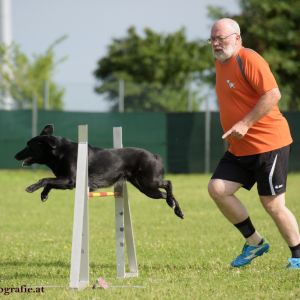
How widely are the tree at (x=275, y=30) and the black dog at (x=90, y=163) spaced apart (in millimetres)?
20373

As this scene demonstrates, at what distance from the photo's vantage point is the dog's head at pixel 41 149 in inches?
→ 265

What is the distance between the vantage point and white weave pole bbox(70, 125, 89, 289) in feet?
17.5

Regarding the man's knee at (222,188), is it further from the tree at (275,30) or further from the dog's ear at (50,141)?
the tree at (275,30)

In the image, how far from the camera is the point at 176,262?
686 centimetres

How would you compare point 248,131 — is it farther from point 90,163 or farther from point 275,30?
point 275,30

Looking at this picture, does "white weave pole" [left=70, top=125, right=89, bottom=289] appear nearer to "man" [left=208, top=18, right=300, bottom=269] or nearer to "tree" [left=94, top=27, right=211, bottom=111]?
"man" [left=208, top=18, right=300, bottom=269]

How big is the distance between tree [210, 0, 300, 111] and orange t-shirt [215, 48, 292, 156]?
21.3m

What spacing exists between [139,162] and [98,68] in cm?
Result: 3790

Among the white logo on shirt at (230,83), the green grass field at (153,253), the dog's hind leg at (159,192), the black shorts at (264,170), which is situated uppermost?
the white logo on shirt at (230,83)

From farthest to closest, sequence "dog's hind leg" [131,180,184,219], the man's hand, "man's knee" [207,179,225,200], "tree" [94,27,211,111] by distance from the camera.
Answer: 1. "tree" [94,27,211,111]
2. "dog's hind leg" [131,180,184,219]
3. "man's knee" [207,179,225,200]
4. the man's hand

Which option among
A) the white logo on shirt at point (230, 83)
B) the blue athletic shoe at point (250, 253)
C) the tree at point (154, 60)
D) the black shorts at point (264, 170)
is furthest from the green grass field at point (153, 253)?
the tree at point (154, 60)

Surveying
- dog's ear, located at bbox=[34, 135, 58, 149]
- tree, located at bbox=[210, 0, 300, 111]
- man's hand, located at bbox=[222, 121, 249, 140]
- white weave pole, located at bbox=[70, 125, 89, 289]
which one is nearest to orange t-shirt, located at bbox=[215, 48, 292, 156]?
man's hand, located at bbox=[222, 121, 249, 140]

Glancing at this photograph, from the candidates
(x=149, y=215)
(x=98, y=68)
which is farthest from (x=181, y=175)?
(x=98, y=68)

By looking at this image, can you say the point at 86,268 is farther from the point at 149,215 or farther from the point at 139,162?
the point at 149,215
